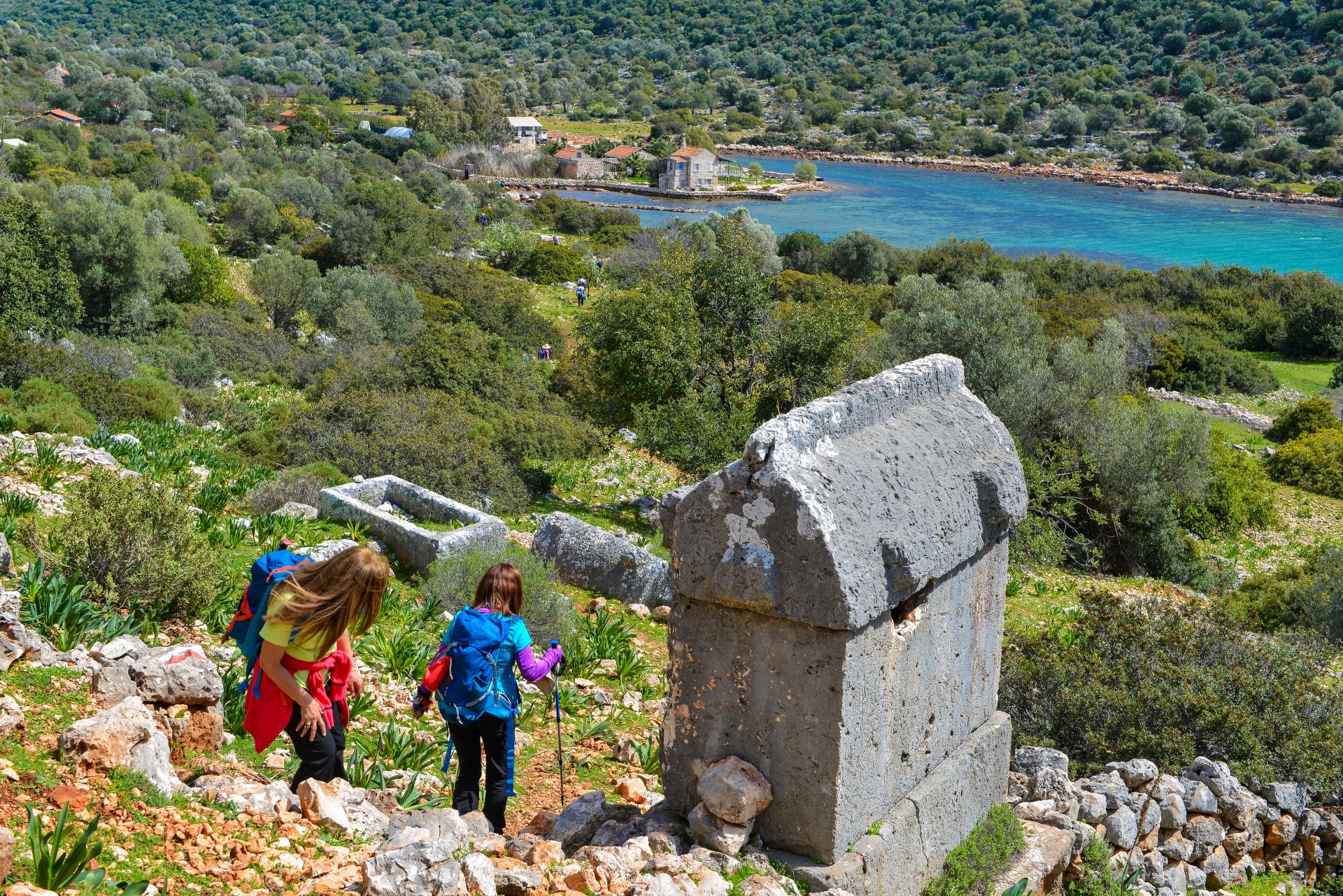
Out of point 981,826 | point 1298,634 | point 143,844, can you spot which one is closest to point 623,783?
point 981,826

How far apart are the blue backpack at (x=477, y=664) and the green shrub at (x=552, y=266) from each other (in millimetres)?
41962

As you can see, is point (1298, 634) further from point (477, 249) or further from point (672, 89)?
point (672, 89)

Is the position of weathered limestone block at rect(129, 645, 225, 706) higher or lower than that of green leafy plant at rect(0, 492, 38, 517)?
higher

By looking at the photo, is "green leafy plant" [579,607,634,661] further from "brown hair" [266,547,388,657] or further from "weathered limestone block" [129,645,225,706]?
"brown hair" [266,547,388,657]

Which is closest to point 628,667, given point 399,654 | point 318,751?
point 399,654

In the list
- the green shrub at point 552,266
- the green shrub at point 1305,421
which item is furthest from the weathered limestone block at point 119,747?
the green shrub at point 552,266

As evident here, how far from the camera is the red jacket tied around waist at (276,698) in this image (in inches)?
182

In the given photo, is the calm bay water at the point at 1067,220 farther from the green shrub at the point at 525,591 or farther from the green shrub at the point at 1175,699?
the green shrub at the point at 525,591

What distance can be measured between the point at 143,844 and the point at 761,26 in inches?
6591

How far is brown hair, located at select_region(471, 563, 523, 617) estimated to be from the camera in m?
4.97

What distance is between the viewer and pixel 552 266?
47031 millimetres

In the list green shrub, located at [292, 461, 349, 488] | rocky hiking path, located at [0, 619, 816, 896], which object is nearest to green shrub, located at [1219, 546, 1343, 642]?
rocky hiking path, located at [0, 619, 816, 896]

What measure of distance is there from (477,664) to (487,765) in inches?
20.9

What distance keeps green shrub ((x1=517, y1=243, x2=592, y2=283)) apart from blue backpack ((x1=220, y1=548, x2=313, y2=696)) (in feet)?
138
